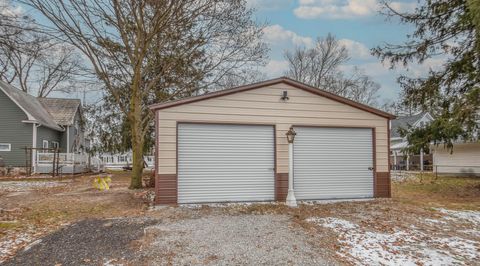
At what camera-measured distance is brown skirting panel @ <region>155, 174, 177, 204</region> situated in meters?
8.39

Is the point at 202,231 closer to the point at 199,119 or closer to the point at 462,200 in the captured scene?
the point at 199,119

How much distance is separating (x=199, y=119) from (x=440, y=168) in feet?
66.5

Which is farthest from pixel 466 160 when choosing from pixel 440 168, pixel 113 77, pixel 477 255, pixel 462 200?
pixel 113 77

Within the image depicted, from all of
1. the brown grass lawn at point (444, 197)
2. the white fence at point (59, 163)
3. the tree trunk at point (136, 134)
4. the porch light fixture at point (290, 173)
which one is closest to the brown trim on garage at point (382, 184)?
the brown grass lawn at point (444, 197)

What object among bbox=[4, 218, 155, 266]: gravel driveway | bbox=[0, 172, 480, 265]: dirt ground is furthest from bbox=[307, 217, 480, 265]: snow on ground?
bbox=[4, 218, 155, 266]: gravel driveway

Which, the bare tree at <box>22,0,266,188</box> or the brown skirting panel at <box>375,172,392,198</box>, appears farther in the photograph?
the bare tree at <box>22,0,266,188</box>

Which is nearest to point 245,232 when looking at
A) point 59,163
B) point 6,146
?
point 59,163

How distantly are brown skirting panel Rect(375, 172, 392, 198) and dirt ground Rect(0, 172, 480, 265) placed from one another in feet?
1.71

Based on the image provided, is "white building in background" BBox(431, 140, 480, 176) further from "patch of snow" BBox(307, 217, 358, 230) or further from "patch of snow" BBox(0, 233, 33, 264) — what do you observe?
"patch of snow" BBox(0, 233, 33, 264)

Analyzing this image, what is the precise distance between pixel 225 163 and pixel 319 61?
81.0ft

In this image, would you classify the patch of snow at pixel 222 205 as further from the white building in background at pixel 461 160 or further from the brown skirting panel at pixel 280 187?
the white building in background at pixel 461 160

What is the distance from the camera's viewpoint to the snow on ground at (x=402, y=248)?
503 centimetres

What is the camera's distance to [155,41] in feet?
45.0

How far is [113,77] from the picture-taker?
1477 centimetres
